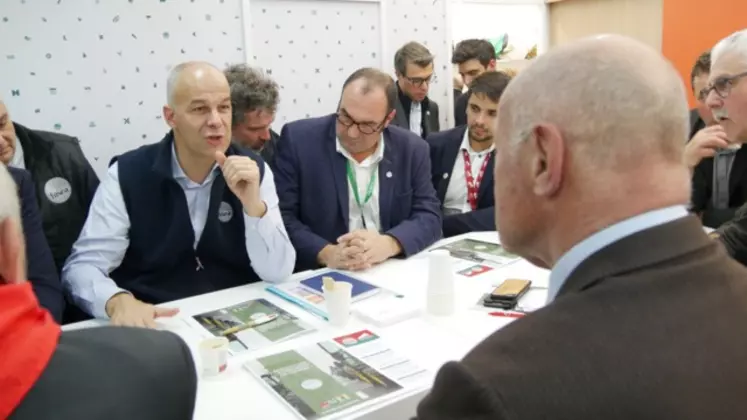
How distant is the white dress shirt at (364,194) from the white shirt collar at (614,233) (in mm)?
1830

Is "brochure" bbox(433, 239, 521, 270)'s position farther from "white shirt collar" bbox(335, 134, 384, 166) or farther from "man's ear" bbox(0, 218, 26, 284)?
Result: "man's ear" bbox(0, 218, 26, 284)

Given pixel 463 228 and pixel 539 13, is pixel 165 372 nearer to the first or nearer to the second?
pixel 463 228

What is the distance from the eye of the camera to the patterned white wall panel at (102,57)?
2.88 m

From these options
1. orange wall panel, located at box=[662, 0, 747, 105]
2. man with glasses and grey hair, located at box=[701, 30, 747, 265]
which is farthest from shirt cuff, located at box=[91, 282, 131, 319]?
orange wall panel, located at box=[662, 0, 747, 105]

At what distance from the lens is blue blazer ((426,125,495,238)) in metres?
2.75

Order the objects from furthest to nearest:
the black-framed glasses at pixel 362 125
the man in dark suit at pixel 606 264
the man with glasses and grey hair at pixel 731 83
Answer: the black-framed glasses at pixel 362 125
the man with glasses and grey hair at pixel 731 83
the man in dark suit at pixel 606 264

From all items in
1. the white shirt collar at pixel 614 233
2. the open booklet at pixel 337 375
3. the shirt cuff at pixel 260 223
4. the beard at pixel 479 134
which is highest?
the white shirt collar at pixel 614 233

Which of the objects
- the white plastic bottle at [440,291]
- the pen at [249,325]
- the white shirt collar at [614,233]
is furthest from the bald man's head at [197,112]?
the white shirt collar at [614,233]

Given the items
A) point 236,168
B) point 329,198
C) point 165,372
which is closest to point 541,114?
point 165,372

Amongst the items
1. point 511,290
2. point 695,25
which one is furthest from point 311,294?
point 695,25

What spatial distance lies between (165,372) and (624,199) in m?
0.66

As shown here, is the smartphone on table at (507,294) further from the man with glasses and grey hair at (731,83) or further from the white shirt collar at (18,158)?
the white shirt collar at (18,158)

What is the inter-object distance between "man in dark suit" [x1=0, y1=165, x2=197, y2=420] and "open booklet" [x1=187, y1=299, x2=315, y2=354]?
0.65 meters

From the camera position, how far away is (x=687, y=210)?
2.52 feet
